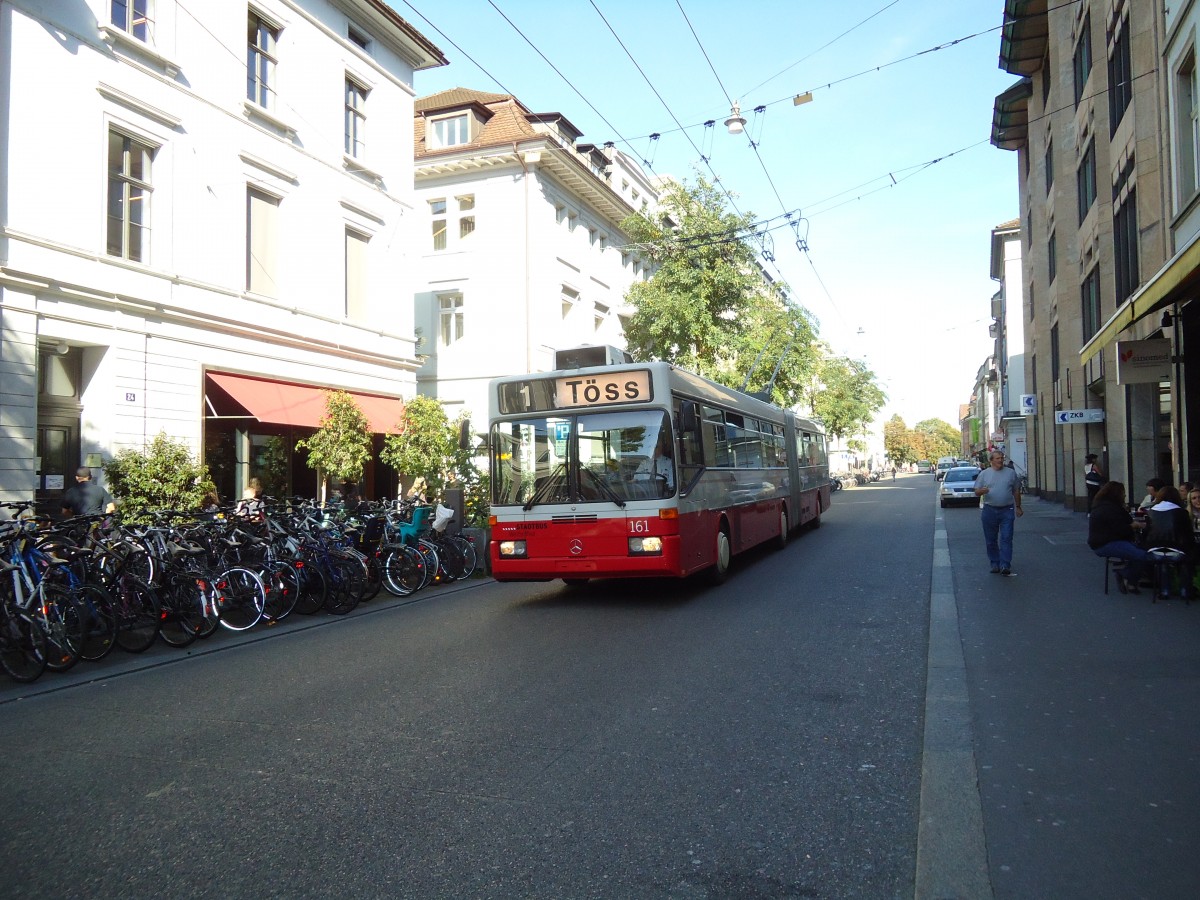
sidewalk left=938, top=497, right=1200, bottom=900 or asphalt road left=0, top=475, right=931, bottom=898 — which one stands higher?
sidewalk left=938, top=497, right=1200, bottom=900

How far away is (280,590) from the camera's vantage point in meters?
10.5

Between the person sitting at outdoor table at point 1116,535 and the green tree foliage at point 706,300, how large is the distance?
2052 cm

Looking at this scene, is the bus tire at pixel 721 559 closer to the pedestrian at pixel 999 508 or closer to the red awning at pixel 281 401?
the pedestrian at pixel 999 508

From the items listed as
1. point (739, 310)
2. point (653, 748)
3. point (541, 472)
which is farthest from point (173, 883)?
point (739, 310)

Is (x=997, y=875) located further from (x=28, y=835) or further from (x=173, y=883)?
(x=28, y=835)

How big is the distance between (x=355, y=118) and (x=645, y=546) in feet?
49.7

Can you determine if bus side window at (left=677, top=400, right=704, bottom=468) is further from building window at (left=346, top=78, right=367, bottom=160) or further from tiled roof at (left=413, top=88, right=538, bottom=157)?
tiled roof at (left=413, top=88, right=538, bottom=157)

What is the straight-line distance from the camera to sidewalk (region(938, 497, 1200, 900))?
11.7 feet

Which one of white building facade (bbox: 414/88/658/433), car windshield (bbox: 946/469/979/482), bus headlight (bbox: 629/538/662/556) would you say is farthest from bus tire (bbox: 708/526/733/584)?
car windshield (bbox: 946/469/979/482)

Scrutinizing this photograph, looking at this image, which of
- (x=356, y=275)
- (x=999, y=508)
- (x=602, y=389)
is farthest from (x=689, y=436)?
(x=356, y=275)

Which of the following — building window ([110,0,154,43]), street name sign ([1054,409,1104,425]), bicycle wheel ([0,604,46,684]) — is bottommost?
bicycle wheel ([0,604,46,684])

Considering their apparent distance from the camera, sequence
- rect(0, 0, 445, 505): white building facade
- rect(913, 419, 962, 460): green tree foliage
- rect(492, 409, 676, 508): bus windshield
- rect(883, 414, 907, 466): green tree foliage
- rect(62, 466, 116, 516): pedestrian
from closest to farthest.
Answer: rect(492, 409, 676, 508): bus windshield
rect(62, 466, 116, 516): pedestrian
rect(0, 0, 445, 505): white building facade
rect(883, 414, 907, 466): green tree foliage
rect(913, 419, 962, 460): green tree foliage

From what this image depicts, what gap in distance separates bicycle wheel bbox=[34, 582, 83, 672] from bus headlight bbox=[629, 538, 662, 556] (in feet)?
17.9

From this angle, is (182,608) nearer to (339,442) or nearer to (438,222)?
(339,442)
